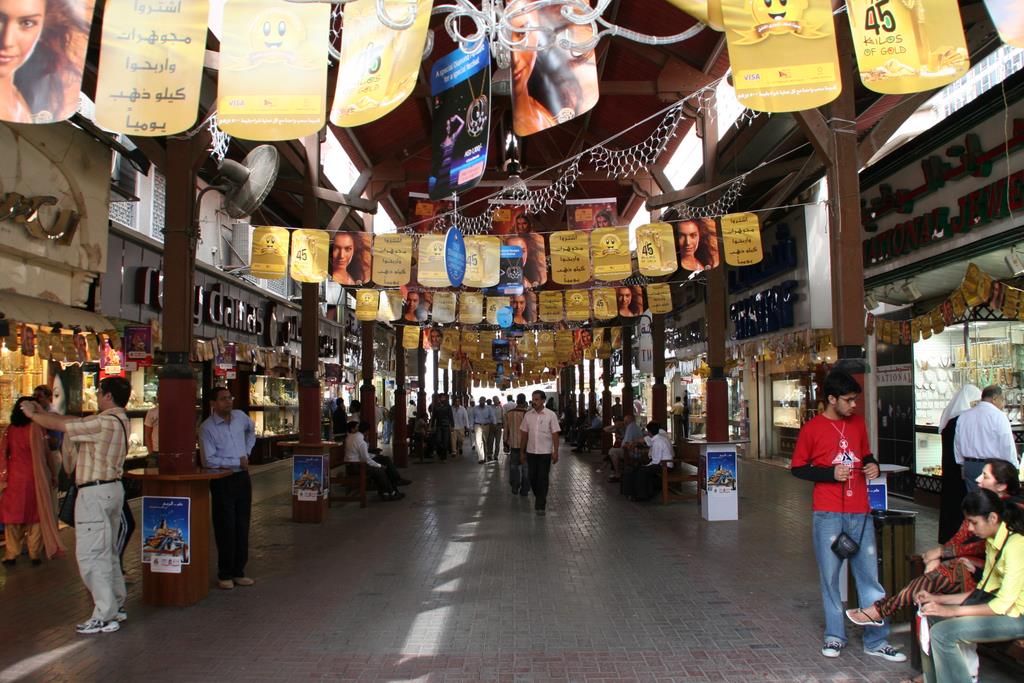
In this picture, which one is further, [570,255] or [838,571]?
[570,255]

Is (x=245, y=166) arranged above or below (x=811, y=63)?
above

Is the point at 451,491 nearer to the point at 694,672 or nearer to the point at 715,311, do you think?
the point at 715,311

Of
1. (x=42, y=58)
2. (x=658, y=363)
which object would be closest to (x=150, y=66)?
(x=42, y=58)

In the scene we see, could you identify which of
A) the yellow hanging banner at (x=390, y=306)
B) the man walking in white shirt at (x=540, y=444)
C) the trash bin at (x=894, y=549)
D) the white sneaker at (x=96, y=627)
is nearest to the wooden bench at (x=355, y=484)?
the man walking in white shirt at (x=540, y=444)

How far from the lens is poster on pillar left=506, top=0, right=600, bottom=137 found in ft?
17.8

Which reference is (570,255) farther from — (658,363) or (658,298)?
(658,363)

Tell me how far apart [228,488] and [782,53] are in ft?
19.2

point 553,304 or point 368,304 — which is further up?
point 553,304

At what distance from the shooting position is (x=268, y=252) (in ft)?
33.3

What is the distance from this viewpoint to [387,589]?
6.62 meters

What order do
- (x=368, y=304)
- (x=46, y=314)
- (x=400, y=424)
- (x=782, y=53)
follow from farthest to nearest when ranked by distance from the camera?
(x=400, y=424) < (x=368, y=304) < (x=46, y=314) < (x=782, y=53)

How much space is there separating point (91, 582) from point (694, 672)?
4346mm

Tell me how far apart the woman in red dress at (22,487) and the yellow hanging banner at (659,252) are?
7.91m

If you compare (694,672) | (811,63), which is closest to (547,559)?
(694,672)
